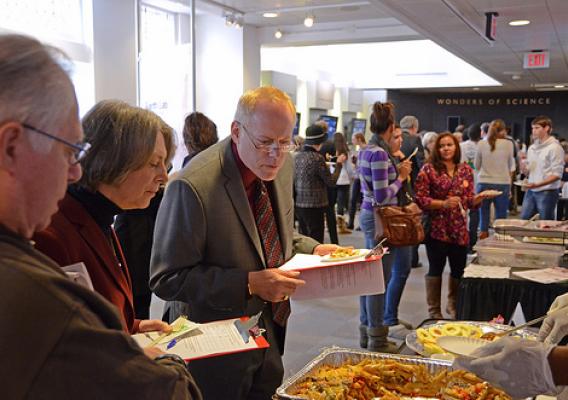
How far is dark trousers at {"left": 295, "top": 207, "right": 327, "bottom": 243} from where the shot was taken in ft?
18.6

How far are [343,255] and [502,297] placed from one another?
4.31 feet

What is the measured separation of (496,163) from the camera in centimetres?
697

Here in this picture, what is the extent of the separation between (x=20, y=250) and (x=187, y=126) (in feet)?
9.43

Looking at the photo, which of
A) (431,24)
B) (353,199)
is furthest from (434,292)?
(353,199)

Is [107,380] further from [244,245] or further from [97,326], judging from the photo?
[244,245]

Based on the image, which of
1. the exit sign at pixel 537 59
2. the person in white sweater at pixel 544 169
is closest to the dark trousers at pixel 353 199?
the person in white sweater at pixel 544 169

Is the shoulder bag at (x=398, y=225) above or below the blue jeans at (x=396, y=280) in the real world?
above

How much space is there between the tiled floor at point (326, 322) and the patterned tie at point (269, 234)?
1.83 m

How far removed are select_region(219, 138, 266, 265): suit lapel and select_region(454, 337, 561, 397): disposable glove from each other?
2.37 ft

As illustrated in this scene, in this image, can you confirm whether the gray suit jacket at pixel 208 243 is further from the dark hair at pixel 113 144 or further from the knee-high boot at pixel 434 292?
the knee-high boot at pixel 434 292

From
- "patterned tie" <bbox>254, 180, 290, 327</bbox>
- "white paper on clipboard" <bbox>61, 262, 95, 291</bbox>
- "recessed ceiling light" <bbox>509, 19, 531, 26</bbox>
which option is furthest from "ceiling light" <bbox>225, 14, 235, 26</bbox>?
"white paper on clipboard" <bbox>61, 262, 95, 291</bbox>

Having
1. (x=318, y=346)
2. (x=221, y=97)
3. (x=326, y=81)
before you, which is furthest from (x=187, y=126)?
(x=326, y=81)

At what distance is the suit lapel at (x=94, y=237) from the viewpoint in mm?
1211

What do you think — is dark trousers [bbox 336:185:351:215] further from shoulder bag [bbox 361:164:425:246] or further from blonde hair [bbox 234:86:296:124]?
blonde hair [bbox 234:86:296:124]
